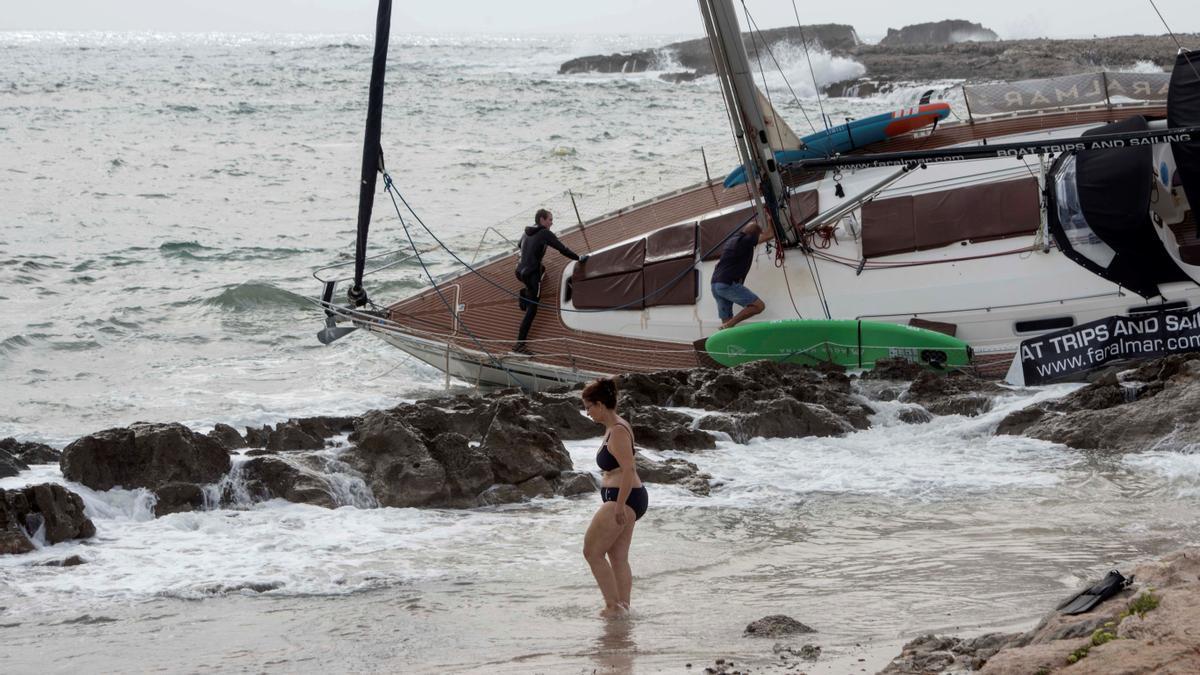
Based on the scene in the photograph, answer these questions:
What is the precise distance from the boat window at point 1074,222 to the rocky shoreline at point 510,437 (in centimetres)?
141

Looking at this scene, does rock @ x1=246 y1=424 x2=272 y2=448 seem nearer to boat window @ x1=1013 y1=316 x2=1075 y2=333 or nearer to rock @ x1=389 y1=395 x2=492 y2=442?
rock @ x1=389 y1=395 x2=492 y2=442

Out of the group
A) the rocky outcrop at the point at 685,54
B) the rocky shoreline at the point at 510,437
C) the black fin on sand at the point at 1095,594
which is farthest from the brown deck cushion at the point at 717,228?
the rocky outcrop at the point at 685,54

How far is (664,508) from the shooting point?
382 inches

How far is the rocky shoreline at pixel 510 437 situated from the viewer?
31.5 ft

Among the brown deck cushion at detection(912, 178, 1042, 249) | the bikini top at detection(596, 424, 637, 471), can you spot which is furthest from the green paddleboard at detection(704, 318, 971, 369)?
the bikini top at detection(596, 424, 637, 471)

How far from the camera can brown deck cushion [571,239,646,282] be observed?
15180mm

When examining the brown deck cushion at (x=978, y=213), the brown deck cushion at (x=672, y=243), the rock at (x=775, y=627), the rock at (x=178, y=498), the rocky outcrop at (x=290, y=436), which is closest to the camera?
the rock at (x=775, y=627)

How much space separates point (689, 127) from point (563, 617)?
1646 inches

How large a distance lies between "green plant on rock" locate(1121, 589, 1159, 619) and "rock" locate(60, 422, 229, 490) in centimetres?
685

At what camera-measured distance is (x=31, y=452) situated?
10.6m

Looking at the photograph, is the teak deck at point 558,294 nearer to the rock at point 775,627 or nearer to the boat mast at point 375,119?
the boat mast at point 375,119

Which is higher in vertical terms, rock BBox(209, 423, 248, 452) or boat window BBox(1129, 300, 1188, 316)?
boat window BBox(1129, 300, 1188, 316)

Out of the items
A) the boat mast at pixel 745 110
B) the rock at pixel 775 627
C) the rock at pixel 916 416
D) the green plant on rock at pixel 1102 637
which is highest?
the boat mast at pixel 745 110

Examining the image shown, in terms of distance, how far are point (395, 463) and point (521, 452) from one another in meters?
1.04
